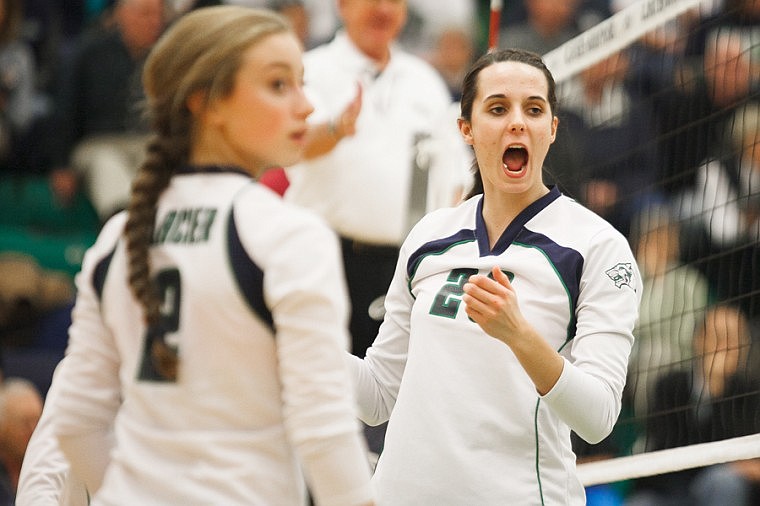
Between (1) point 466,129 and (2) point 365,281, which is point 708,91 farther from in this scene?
(1) point 466,129

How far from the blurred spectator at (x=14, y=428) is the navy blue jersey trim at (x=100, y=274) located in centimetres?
398

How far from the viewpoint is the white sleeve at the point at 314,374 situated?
2135 mm

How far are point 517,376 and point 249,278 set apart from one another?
86cm

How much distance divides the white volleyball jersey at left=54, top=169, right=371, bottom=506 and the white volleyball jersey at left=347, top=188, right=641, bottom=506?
639mm

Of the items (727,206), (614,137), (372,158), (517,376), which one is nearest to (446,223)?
(517,376)

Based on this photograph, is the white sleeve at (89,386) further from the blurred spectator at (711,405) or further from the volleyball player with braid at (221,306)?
the blurred spectator at (711,405)

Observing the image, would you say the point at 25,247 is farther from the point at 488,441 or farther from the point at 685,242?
the point at 488,441

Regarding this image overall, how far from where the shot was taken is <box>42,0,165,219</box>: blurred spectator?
8.52 m

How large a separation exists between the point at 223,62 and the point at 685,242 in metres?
5.32

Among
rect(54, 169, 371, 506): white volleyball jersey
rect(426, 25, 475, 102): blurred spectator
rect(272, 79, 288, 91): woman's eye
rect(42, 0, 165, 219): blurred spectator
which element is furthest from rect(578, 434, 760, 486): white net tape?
rect(426, 25, 475, 102): blurred spectator

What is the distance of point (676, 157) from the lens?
6637 mm

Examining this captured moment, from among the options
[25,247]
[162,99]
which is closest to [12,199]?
[25,247]

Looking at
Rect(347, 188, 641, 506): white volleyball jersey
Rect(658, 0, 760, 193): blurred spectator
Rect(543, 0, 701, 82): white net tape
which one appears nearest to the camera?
Rect(347, 188, 641, 506): white volleyball jersey

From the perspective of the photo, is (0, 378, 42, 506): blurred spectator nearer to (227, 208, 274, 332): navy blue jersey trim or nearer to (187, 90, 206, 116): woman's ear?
(187, 90, 206, 116): woman's ear
